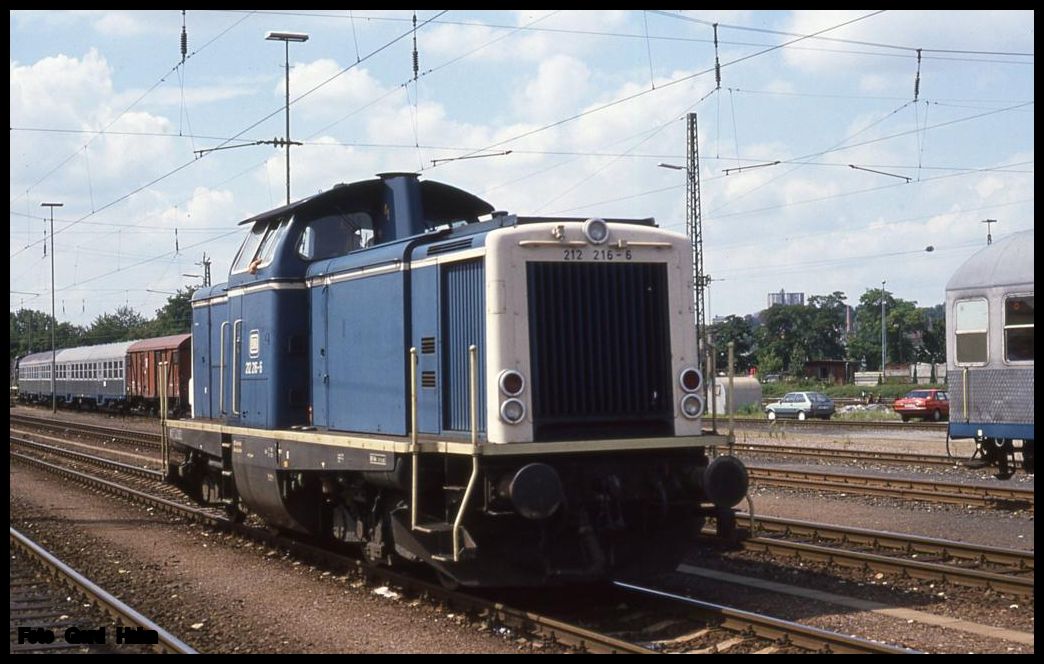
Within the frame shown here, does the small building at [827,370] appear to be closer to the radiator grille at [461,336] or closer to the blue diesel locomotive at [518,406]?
the blue diesel locomotive at [518,406]

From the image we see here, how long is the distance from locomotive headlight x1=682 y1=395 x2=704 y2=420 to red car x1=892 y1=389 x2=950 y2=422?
30.3 m

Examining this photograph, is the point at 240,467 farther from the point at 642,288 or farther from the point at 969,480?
the point at 969,480

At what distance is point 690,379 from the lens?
8555 mm

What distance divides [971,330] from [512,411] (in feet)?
30.7

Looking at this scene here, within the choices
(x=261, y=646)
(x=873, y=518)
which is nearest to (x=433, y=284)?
(x=261, y=646)

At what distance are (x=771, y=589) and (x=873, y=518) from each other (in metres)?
4.42

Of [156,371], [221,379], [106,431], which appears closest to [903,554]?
[221,379]

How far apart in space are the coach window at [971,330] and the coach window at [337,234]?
28.3ft

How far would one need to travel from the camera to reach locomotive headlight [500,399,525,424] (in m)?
7.89

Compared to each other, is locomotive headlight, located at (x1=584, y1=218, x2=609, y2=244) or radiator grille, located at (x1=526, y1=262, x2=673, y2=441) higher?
locomotive headlight, located at (x1=584, y1=218, x2=609, y2=244)

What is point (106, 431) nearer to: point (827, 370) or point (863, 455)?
point (863, 455)

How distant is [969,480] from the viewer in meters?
16.6

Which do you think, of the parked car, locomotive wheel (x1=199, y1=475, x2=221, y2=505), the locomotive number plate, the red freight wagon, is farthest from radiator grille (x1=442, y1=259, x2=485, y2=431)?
the parked car

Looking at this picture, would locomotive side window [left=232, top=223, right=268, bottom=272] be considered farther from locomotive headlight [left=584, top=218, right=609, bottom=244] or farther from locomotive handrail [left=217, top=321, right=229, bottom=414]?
locomotive headlight [left=584, top=218, right=609, bottom=244]
